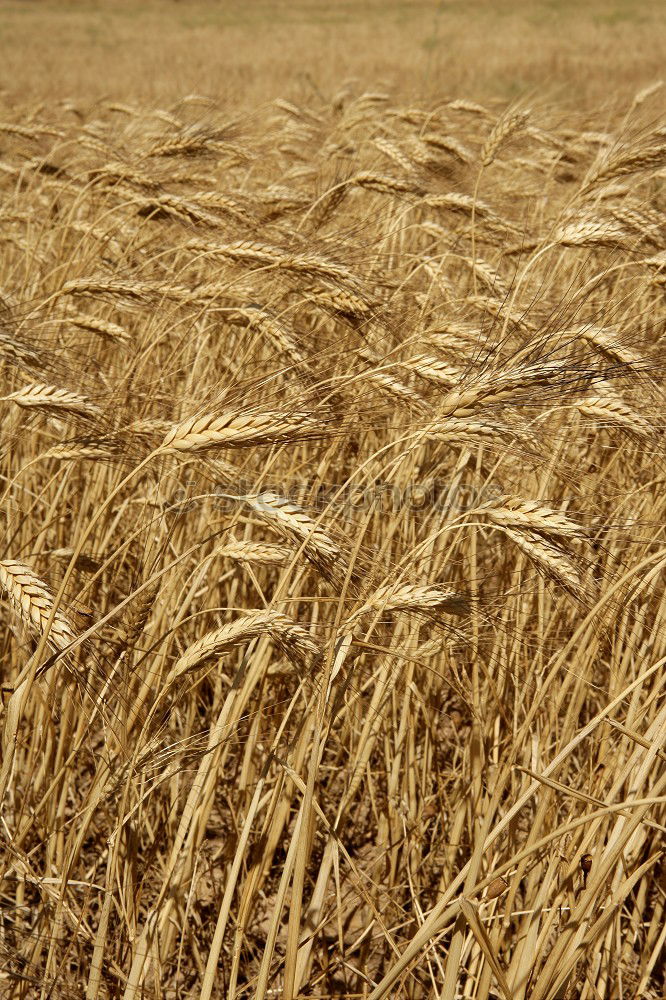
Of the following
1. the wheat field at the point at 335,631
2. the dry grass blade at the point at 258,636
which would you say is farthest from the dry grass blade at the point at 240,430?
the dry grass blade at the point at 258,636

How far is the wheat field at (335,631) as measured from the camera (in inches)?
44.8

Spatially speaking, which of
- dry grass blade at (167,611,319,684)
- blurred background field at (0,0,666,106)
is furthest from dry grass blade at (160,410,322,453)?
blurred background field at (0,0,666,106)

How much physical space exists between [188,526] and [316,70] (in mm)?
17290

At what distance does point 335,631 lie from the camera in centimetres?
105

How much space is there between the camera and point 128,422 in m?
1.59

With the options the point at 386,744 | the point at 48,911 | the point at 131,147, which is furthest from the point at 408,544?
the point at 131,147

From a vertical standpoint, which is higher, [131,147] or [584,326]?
[131,147]

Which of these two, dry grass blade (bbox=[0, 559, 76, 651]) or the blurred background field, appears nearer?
dry grass blade (bbox=[0, 559, 76, 651])

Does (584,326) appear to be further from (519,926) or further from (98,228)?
(98,228)

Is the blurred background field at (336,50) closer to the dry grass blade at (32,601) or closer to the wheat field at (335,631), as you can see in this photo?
the wheat field at (335,631)

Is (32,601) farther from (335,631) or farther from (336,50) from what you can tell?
(336,50)

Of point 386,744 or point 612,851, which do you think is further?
point 386,744

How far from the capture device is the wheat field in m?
1.14

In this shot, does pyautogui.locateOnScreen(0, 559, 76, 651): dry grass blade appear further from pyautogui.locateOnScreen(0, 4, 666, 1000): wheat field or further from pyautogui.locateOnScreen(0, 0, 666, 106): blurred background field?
pyautogui.locateOnScreen(0, 0, 666, 106): blurred background field
